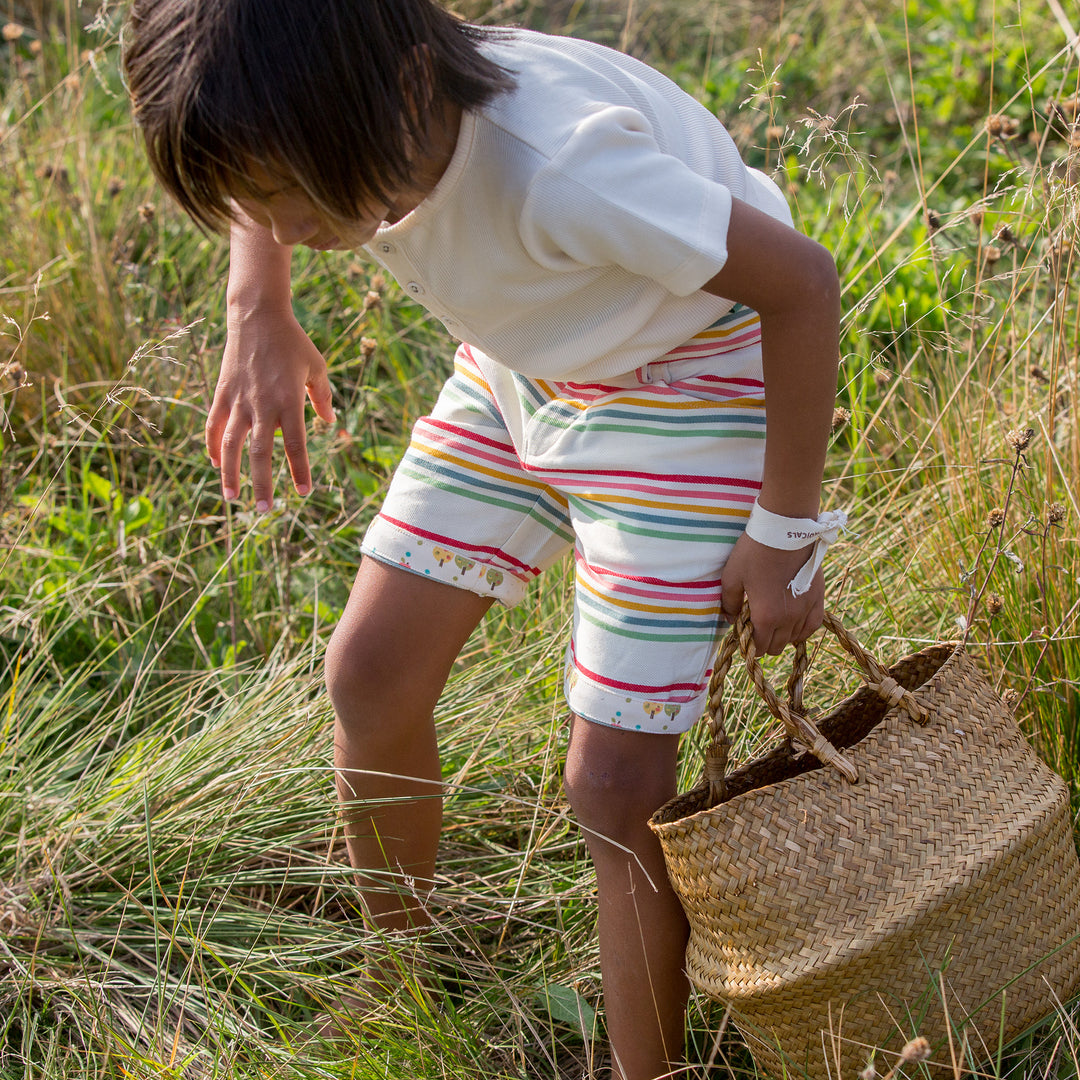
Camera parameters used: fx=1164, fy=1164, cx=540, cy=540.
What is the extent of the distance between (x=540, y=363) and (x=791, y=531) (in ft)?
1.11

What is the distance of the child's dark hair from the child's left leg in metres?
0.65

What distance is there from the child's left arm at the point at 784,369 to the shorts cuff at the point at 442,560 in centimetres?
33

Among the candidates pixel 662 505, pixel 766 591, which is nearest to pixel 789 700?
pixel 766 591

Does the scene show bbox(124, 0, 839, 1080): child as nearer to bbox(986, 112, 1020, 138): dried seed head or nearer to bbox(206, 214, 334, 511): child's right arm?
bbox(206, 214, 334, 511): child's right arm

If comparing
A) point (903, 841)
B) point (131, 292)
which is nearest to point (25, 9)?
point (131, 292)

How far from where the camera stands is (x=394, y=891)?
1.60 m

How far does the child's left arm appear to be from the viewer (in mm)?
1174

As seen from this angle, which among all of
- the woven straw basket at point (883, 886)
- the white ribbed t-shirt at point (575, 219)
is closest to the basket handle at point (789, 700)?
the woven straw basket at point (883, 886)

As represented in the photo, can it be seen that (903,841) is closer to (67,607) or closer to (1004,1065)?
(1004,1065)

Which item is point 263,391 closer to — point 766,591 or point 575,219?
point 575,219

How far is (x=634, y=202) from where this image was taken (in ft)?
3.68

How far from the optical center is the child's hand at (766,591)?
1261mm

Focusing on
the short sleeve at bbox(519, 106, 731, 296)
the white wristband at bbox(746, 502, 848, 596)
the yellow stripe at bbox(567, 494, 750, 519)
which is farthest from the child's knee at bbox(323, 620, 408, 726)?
the short sleeve at bbox(519, 106, 731, 296)

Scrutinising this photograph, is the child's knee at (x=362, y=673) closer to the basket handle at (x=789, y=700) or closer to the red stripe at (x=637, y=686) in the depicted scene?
the red stripe at (x=637, y=686)
